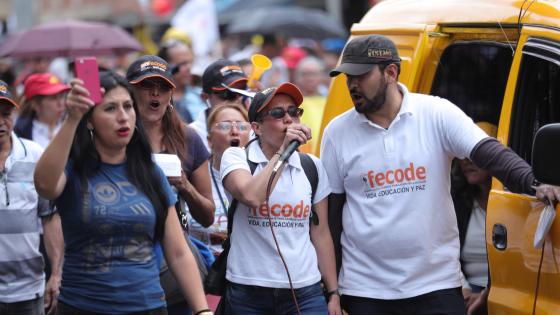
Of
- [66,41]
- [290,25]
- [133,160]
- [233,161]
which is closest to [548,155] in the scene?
[233,161]

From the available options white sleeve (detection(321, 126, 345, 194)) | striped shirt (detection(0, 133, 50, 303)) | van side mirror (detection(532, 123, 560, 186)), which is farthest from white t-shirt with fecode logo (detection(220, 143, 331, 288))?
striped shirt (detection(0, 133, 50, 303))

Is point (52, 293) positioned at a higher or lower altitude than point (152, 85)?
lower

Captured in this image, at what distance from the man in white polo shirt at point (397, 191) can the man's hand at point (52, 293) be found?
2018 millimetres

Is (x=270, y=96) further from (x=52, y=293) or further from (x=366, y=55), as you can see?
(x=52, y=293)

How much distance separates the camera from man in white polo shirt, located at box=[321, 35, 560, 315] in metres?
5.16

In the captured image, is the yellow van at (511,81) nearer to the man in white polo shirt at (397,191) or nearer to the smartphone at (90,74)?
the man in white polo shirt at (397,191)

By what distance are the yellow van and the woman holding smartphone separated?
140 cm

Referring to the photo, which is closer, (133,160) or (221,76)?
(133,160)

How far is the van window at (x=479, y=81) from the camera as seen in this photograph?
22.7 ft

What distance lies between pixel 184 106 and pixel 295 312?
14.8 ft

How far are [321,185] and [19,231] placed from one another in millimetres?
1750

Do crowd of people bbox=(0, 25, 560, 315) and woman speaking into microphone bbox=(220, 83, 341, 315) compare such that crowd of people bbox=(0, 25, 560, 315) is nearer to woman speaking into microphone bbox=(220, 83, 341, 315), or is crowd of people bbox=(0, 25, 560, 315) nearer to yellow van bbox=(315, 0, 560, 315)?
woman speaking into microphone bbox=(220, 83, 341, 315)

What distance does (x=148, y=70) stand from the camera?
5.82m

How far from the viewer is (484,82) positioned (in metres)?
7.01
